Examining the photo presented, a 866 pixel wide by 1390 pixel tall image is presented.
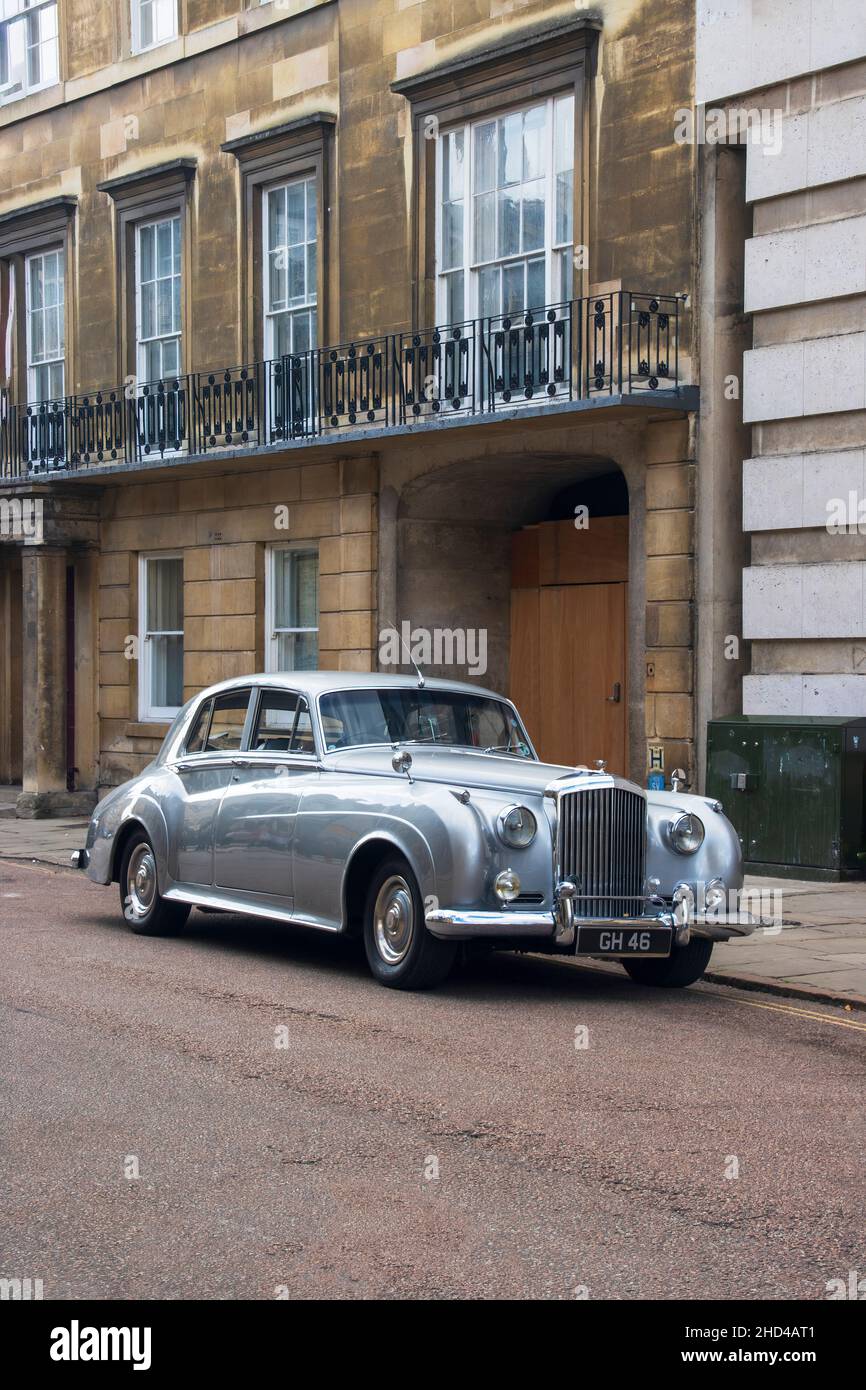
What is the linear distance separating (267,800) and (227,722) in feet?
3.17

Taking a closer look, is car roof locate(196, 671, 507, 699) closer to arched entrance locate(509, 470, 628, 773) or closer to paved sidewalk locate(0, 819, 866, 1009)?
paved sidewalk locate(0, 819, 866, 1009)

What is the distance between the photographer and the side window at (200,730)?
1172cm

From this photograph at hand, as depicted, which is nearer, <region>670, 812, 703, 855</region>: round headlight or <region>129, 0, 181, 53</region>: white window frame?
<region>670, 812, 703, 855</region>: round headlight

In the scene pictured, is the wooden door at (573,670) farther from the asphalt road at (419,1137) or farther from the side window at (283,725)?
the asphalt road at (419,1137)

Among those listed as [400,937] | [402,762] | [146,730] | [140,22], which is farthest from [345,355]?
[400,937]

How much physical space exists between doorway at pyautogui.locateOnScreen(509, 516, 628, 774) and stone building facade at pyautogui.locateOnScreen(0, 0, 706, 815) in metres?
0.04

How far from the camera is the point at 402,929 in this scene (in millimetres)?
9586

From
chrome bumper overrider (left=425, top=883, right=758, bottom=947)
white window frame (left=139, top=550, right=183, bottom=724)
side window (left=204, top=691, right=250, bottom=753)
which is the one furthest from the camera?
white window frame (left=139, top=550, right=183, bottom=724)

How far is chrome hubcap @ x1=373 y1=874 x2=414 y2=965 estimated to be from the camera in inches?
374

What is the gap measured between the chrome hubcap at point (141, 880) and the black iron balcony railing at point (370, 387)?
6.11 m

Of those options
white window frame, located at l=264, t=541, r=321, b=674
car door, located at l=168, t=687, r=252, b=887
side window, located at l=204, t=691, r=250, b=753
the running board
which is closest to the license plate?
the running board

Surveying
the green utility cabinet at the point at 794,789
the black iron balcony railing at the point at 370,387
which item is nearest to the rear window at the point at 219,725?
the green utility cabinet at the point at 794,789
